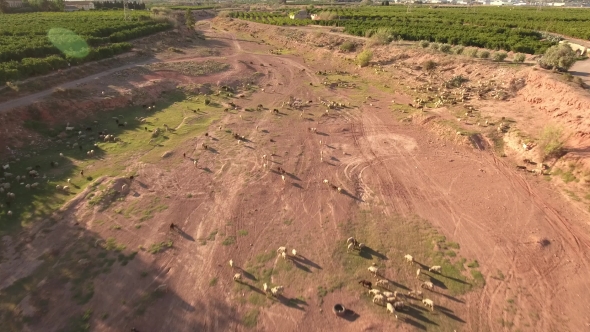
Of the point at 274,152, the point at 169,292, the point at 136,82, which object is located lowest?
the point at 169,292

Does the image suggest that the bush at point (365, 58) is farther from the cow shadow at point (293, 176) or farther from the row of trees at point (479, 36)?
the cow shadow at point (293, 176)

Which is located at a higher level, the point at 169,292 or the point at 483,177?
the point at 483,177

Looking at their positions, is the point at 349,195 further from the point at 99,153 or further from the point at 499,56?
the point at 499,56

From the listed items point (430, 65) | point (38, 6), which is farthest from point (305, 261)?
point (38, 6)

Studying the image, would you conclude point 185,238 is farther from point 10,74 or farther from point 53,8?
point 53,8

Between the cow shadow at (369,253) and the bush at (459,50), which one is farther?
the bush at (459,50)

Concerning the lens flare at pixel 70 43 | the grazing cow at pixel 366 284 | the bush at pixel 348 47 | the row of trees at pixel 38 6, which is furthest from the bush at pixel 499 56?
the row of trees at pixel 38 6

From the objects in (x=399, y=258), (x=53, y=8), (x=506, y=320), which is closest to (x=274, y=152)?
(x=399, y=258)
